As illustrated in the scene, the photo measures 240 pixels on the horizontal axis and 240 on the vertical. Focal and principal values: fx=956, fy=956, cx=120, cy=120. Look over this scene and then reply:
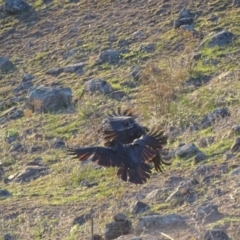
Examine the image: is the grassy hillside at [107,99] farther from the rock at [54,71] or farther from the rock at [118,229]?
the rock at [118,229]

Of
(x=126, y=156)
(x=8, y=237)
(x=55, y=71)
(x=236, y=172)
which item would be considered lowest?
(x=55, y=71)

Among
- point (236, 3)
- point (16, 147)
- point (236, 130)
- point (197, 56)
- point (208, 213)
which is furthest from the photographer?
point (236, 3)

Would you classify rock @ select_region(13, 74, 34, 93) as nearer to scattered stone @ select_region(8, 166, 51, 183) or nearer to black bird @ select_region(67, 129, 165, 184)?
scattered stone @ select_region(8, 166, 51, 183)

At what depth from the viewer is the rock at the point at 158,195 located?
7.55 m

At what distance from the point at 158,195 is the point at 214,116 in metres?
2.44

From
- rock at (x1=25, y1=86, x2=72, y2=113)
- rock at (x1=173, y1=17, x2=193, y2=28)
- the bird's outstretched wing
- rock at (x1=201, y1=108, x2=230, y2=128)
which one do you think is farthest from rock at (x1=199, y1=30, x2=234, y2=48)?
the bird's outstretched wing

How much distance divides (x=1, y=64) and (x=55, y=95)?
2.61 metres

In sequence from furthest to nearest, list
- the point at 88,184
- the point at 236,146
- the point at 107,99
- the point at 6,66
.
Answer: the point at 6,66, the point at 107,99, the point at 88,184, the point at 236,146

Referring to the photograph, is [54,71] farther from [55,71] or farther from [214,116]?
[214,116]

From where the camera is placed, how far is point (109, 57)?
13266mm

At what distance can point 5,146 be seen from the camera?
1077 centimetres

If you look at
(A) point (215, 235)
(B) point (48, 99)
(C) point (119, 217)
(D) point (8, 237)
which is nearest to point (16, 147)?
(B) point (48, 99)

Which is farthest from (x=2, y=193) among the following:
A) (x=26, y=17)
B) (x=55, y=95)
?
(x=26, y=17)

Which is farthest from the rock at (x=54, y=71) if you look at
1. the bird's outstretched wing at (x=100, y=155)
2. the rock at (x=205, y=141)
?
the bird's outstretched wing at (x=100, y=155)
